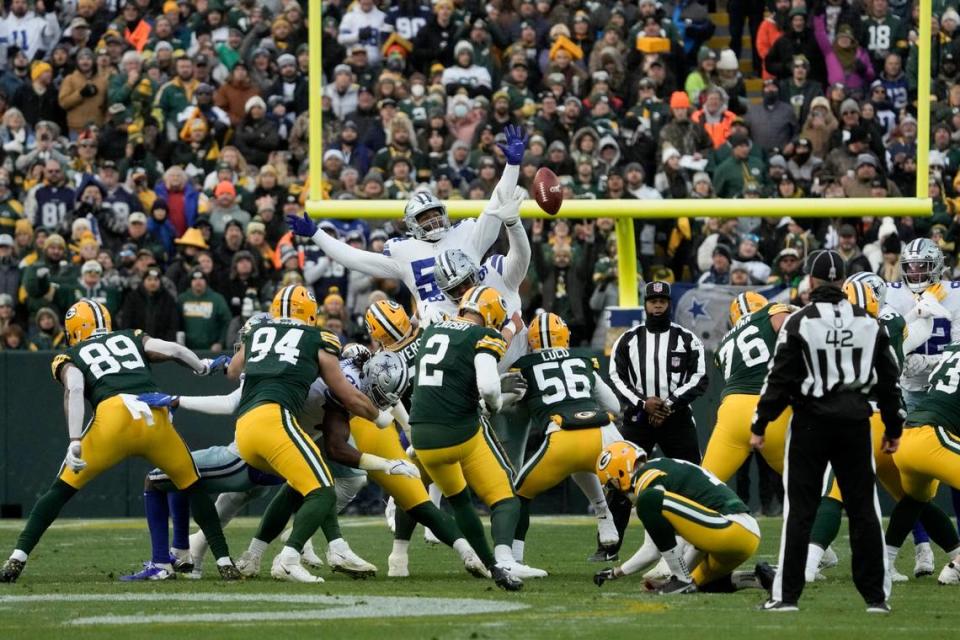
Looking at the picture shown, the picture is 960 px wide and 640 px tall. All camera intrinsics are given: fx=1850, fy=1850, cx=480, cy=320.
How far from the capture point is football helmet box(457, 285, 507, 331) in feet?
30.0

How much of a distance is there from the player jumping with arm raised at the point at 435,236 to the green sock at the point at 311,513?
1.96 meters

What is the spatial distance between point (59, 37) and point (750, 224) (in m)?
7.83

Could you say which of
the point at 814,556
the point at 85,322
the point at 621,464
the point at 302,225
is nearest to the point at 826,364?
the point at 621,464

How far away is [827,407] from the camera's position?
737 cm

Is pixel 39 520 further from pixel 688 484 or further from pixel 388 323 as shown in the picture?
pixel 688 484

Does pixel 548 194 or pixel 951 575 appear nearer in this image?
pixel 951 575

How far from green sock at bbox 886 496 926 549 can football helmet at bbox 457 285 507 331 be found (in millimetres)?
2186

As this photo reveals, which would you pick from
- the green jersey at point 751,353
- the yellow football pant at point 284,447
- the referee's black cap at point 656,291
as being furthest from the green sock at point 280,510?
the referee's black cap at point 656,291

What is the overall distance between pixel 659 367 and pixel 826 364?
3737mm

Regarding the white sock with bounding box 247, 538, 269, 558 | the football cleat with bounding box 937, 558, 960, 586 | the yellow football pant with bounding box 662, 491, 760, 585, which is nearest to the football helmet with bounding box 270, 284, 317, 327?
the white sock with bounding box 247, 538, 269, 558

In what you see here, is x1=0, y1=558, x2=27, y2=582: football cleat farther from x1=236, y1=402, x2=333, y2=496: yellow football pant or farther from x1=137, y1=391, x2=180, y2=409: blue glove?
x1=236, y1=402, x2=333, y2=496: yellow football pant

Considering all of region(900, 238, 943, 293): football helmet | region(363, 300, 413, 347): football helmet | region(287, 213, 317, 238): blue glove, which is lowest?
region(363, 300, 413, 347): football helmet

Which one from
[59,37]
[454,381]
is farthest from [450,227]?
[59,37]

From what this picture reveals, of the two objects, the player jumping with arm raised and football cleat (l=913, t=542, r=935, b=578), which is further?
the player jumping with arm raised
